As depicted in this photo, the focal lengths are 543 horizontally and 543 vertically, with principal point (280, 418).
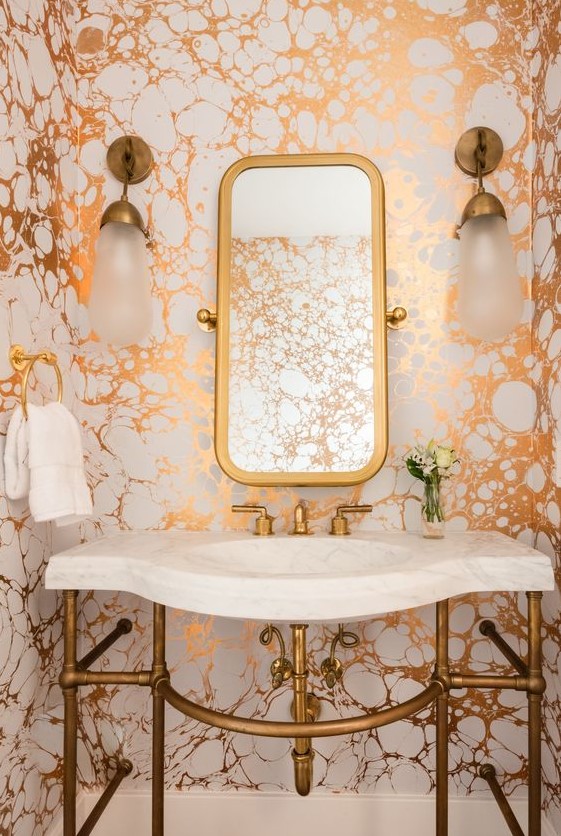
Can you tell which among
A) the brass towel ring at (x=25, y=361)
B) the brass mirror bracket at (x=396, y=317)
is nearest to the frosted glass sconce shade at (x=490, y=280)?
the brass mirror bracket at (x=396, y=317)

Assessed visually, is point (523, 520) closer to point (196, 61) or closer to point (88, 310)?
point (88, 310)

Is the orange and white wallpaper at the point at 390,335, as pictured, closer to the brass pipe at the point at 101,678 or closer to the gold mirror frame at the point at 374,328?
the gold mirror frame at the point at 374,328

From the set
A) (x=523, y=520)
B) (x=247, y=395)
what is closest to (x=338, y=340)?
(x=247, y=395)

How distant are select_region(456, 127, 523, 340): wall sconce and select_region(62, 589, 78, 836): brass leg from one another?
3.74 ft

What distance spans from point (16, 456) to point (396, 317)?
936 millimetres

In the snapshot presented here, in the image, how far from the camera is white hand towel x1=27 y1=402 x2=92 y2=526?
109cm

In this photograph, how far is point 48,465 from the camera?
1101 mm

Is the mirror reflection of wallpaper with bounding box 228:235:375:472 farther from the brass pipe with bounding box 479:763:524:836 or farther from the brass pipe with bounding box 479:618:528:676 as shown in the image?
the brass pipe with bounding box 479:763:524:836

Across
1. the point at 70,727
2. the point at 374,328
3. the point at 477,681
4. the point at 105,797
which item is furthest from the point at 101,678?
the point at 374,328

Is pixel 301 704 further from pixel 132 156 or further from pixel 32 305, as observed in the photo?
pixel 132 156

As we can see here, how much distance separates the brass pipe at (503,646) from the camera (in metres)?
1.13

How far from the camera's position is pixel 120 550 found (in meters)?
1.16

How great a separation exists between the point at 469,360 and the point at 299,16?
1029mm

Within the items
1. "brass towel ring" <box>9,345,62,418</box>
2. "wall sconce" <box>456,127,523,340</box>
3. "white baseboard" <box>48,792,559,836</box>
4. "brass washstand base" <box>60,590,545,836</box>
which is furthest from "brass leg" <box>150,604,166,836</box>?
"wall sconce" <box>456,127,523,340</box>
